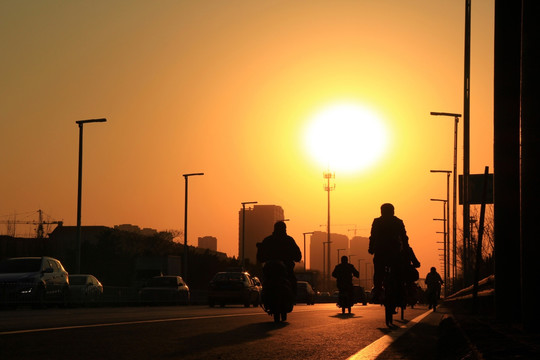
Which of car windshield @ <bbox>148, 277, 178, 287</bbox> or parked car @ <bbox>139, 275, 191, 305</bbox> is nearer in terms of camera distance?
parked car @ <bbox>139, 275, 191, 305</bbox>

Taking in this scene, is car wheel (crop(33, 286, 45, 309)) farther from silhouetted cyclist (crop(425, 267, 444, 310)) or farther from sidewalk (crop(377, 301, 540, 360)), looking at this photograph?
sidewalk (crop(377, 301, 540, 360))

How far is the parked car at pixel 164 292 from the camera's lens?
163ft

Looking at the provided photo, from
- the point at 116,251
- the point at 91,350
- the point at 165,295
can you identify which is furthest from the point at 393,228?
the point at 116,251

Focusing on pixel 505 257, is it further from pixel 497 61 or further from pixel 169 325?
pixel 169 325

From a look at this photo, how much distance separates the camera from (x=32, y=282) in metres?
33.4

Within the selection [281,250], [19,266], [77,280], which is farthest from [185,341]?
[77,280]

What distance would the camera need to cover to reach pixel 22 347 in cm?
904

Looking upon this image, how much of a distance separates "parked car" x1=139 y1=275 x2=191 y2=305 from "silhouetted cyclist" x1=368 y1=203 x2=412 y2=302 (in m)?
33.3

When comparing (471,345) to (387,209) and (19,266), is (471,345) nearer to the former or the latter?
(387,209)

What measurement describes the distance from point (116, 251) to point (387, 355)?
113m

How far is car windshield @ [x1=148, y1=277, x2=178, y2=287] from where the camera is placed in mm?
50250

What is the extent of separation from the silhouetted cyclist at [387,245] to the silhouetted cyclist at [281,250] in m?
1.80

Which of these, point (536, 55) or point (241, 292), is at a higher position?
point (536, 55)

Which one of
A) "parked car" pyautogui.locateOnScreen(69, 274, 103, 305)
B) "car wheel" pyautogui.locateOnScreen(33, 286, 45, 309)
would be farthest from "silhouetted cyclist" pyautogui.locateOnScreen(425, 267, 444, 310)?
"parked car" pyautogui.locateOnScreen(69, 274, 103, 305)
